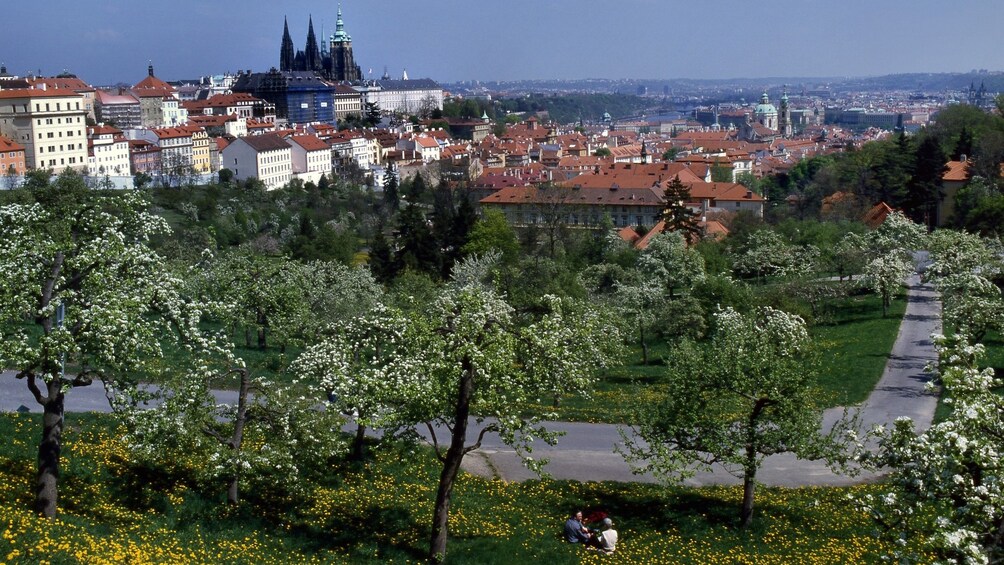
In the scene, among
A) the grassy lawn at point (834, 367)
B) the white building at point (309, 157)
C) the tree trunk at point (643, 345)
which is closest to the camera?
the grassy lawn at point (834, 367)

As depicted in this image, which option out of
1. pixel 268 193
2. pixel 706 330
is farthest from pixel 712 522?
pixel 268 193

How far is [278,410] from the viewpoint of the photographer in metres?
14.0

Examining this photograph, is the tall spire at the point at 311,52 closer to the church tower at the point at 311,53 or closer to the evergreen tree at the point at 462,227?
the church tower at the point at 311,53

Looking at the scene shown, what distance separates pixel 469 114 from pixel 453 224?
462ft

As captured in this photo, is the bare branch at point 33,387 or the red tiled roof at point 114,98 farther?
the red tiled roof at point 114,98

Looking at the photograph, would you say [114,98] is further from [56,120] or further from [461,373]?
[461,373]

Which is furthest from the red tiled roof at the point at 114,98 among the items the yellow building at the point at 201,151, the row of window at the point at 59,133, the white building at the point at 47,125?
the row of window at the point at 59,133

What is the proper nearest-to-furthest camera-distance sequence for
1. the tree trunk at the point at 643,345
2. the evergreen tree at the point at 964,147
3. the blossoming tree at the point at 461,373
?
the blossoming tree at the point at 461,373
the tree trunk at the point at 643,345
the evergreen tree at the point at 964,147

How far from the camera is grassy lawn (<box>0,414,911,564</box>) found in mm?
12375

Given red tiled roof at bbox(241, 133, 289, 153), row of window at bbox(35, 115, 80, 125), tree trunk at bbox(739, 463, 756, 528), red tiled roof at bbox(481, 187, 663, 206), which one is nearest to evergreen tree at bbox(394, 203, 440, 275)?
red tiled roof at bbox(481, 187, 663, 206)

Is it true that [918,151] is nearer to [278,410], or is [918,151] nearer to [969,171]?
[969,171]

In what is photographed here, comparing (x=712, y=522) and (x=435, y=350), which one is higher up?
(x=435, y=350)

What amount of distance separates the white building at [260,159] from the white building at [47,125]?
14353 millimetres

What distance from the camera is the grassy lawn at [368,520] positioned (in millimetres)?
12375
